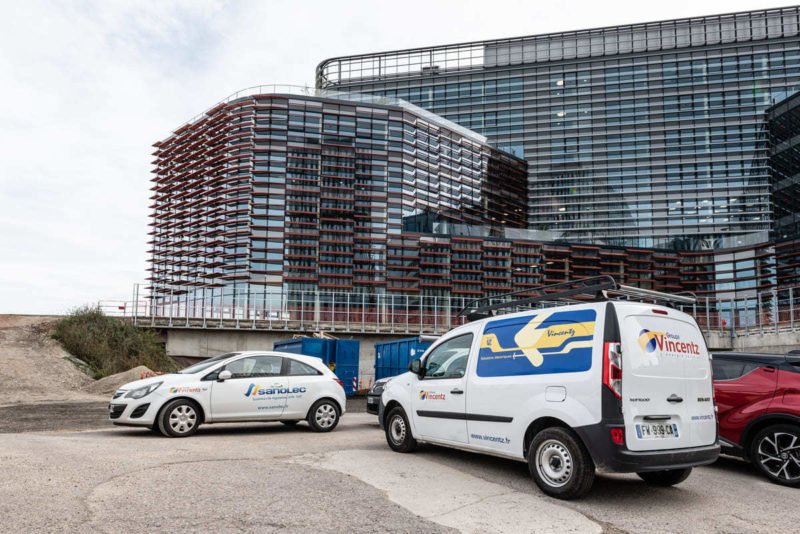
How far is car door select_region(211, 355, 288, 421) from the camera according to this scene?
910 centimetres

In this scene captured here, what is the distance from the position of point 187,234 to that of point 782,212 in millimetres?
76699

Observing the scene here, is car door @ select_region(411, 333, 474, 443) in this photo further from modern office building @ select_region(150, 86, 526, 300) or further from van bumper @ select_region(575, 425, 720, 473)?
modern office building @ select_region(150, 86, 526, 300)

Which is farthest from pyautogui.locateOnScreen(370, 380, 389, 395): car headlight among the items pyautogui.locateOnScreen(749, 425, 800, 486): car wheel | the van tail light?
the van tail light

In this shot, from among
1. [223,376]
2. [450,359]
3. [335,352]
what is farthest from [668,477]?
[335,352]

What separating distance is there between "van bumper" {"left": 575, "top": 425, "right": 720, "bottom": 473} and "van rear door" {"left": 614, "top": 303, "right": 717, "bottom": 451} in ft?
0.24

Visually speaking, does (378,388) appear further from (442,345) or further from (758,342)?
(758,342)

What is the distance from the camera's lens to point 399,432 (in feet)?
25.4

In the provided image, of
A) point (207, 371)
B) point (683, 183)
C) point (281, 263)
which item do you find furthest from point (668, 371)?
point (683, 183)

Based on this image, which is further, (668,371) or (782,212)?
(782,212)

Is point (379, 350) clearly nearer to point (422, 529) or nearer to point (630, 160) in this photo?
point (422, 529)

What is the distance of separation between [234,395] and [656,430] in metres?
6.37

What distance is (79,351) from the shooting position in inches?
891

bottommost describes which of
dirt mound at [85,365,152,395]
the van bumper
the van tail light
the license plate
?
dirt mound at [85,365,152,395]

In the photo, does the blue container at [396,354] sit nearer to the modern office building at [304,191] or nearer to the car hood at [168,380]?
the car hood at [168,380]
